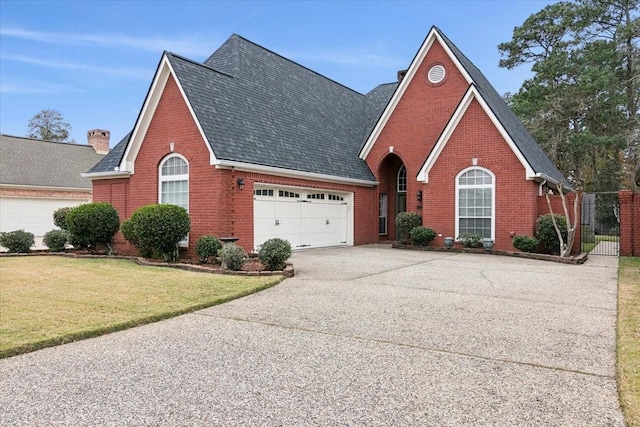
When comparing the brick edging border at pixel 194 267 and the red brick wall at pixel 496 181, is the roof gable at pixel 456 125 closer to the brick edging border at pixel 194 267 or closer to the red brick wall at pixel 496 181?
the red brick wall at pixel 496 181

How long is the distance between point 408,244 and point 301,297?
11.3 metres

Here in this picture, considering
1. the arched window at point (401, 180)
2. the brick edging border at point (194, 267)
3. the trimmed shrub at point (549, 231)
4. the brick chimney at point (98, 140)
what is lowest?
the brick edging border at point (194, 267)

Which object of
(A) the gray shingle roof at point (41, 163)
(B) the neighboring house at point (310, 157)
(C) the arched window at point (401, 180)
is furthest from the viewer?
(A) the gray shingle roof at point (41, 163)

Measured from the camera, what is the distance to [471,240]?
16.3m

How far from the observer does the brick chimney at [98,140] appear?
34.2 m

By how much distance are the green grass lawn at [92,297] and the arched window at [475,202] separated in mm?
9821

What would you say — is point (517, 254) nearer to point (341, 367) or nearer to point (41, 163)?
point (341, 367)

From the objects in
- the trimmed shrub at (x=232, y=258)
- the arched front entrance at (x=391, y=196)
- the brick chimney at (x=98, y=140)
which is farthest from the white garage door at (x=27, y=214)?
the trimmed shrub at (x=232, y=258)

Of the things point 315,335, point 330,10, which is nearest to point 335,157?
point 330,10

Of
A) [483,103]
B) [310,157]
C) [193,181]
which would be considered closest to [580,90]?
[483,103]

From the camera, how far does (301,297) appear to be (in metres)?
7.87

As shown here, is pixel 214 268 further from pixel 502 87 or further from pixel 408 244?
pixel 502 87

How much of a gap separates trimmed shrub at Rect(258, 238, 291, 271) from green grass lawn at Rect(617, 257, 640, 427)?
21.3 feet

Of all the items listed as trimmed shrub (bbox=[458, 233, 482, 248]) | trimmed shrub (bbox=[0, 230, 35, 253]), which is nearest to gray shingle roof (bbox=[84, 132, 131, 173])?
trimmed shrub (bbox=[0, 230, 35, 253])
